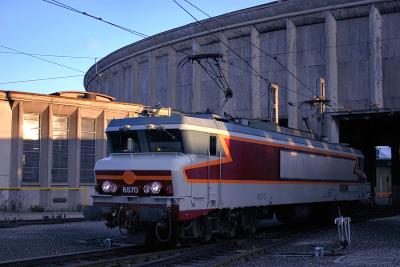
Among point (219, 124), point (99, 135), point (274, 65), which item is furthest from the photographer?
point (274, 65)

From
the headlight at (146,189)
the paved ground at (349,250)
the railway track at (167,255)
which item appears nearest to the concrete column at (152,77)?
the paved ground at (349,250)

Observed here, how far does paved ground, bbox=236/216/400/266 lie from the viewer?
1098 centimetres

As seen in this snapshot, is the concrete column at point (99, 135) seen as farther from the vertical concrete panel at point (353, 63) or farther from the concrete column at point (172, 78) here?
the vertical concrete panel at point (353, 63)

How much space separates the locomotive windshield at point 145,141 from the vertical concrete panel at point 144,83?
33599 millimetres

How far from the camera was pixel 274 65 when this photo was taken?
3688 centimetres

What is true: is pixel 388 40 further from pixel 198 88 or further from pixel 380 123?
pixel 198 88

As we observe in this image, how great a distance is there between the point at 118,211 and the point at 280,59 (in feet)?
87.2

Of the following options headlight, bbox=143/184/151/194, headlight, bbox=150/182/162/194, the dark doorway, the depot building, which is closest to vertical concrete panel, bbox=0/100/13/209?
the depot building

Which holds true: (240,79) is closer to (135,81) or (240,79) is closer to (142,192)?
(135,81)

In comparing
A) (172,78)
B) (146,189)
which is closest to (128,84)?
(172,78)

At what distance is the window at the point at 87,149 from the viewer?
90.1 ft

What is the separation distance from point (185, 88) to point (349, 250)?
31102mm

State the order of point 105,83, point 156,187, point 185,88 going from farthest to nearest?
point 105,83, point 185,88, point 156,187

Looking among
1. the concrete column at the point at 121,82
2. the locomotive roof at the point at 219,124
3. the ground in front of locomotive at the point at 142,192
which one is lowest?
the ground in front of locomotive at the point at 142,192
